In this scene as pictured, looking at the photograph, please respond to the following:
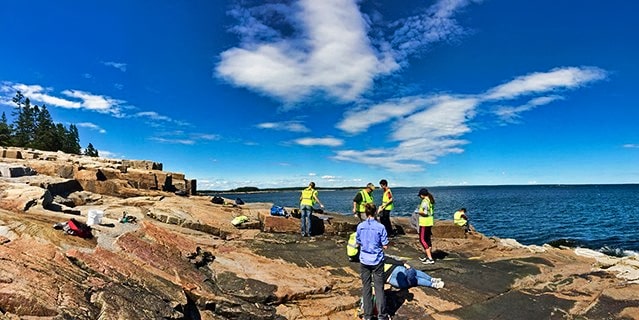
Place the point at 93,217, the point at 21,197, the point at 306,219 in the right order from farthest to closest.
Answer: the point at 306,219, the point at 21,197, the point at 93,217

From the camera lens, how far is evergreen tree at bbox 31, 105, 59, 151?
3233 inches

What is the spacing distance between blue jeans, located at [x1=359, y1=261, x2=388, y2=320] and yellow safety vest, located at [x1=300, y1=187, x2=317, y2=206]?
8463 mm

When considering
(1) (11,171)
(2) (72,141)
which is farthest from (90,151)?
(1) (11,171)

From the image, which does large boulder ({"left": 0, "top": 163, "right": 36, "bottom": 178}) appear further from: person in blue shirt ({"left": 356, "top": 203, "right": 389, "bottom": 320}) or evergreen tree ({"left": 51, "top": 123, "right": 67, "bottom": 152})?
evergreen tree ({"left": 51, "top": 123, "right": 67, "bottom": 152})

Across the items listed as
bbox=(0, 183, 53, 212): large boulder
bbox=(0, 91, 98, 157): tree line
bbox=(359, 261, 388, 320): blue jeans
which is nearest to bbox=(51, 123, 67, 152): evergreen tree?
bbox=(0, 91, 98, 157): tree line

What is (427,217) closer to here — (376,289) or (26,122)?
(376,289)

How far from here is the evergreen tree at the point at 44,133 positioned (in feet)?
269

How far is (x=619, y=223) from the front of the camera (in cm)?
4241

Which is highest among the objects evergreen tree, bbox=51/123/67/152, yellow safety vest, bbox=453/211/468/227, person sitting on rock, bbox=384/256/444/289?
evergreen tree, bbox=51/123/67/152

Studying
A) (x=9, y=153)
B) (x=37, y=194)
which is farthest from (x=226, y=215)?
(x=9, y=153)

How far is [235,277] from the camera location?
33.3 ft

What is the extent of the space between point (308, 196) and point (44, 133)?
9536 cm

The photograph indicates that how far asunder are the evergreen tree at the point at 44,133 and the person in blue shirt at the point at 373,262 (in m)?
94.0

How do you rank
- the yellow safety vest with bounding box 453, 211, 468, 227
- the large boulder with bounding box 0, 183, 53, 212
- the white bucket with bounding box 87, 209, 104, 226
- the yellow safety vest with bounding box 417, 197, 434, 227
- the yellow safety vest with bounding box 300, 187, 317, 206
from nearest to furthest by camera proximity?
the white bucket with bounding box 87, 209, 104, 226
the large boulder with bounding box 0, 183, 53, 212
the yellow safety vest with bounding box 417, 197, 434, 227
the yellow safety vest with bounding box 300, 187, 317, 206
the yellow safety vest with bounding box 453, 211, 468, 227
